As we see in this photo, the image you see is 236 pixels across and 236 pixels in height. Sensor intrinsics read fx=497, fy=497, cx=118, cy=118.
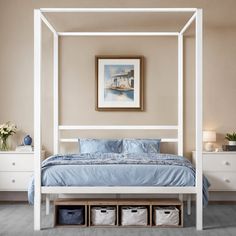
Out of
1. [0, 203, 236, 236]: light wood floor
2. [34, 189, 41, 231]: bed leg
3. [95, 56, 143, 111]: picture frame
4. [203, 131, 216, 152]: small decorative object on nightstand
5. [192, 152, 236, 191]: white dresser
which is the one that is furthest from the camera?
[95, 56, 143, 111]: picture frame

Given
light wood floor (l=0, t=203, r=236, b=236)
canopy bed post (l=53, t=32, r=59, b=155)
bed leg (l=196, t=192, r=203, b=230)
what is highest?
canopy bed post (l=53, t=32, r=59, b=155)

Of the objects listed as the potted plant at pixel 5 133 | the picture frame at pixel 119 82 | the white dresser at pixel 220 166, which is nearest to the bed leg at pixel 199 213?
the white dresser at pixel 220 166

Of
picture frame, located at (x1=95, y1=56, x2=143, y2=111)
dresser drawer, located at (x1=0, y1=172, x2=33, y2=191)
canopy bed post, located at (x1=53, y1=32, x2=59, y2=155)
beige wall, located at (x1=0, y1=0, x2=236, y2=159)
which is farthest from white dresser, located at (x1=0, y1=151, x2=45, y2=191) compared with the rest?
picture frame, located at (x1=95, y1=56, x2=143, y2=111)

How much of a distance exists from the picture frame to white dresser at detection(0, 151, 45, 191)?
129 centimetres

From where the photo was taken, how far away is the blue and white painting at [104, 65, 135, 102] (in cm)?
721

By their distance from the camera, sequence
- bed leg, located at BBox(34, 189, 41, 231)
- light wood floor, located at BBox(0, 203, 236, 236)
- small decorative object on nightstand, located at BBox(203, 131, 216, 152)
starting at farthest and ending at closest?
small decorative object on nightstand, located at BBox(203, 131, 216, 152) → bed leg, located at BBox(34, 189, 41, 231) → light wood floor, located at BBox(0, 203, 236, 236)

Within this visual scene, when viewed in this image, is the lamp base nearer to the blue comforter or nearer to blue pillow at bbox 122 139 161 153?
blue pillow at bbox 122 139 161 153

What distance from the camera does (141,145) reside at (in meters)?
6.80

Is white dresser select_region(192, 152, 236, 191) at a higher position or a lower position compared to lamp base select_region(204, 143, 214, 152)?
lower

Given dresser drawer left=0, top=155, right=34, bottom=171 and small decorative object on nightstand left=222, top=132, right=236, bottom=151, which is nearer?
dresser drawer left=0, top=155, right=34, bottom=171

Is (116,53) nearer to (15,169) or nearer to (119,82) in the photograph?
(119,82)

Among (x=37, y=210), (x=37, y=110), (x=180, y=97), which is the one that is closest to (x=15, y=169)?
(x=37, y=210)

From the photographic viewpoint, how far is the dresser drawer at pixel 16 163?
671 centimetres

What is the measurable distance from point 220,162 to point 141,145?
1088mm
